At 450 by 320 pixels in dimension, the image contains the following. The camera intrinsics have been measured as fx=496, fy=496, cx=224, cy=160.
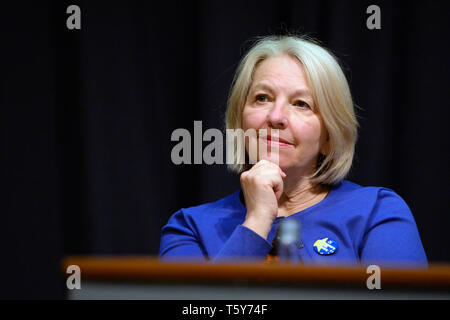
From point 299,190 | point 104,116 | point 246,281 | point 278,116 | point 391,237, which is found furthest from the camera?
point 104,116

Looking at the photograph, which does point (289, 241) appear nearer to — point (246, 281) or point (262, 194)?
point (262, 194)

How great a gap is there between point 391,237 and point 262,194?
32cm

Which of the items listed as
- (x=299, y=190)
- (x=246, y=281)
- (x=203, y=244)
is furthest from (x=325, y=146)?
(x=246, y=281)

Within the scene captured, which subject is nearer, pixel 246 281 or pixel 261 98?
pixel 246 281

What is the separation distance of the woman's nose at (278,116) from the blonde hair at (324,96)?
10 centimetres

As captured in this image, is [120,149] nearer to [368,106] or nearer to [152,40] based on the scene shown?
[152,40]

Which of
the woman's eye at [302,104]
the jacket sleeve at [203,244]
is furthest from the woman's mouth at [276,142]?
the jacket sleeve at [203,244]

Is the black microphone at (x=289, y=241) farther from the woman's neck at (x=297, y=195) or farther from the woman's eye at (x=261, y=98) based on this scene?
the woman's eye at (x=261, y=98)

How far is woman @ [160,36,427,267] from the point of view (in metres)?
1.18

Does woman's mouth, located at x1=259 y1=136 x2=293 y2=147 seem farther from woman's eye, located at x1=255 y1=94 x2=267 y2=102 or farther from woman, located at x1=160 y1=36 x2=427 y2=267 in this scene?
woman's eye, located at x1=255 y1=94 x2=267 y2=102

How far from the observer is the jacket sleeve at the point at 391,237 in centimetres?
113

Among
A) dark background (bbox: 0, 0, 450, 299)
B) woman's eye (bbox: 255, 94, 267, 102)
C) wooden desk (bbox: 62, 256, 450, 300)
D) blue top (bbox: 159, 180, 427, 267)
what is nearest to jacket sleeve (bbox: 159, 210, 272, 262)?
blue top (bbox: 159, 180, 427, 267)

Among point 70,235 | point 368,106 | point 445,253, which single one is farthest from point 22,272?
point 445,253

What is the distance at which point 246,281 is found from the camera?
0.48 m
